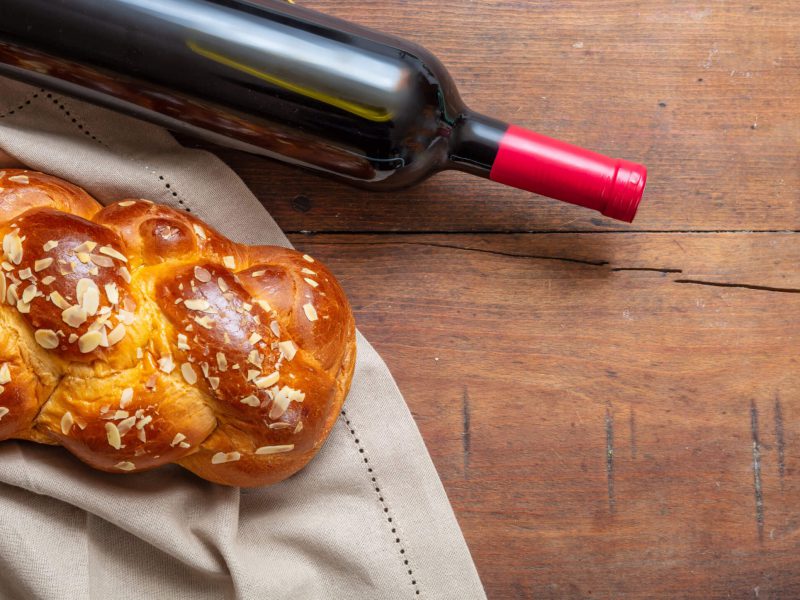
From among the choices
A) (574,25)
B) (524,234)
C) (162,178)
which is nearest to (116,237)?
(162,178)

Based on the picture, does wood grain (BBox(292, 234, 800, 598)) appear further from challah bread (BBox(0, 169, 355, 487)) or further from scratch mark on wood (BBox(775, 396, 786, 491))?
challah bread (BBox(0, 169, 355, 487))

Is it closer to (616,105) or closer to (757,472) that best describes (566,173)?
(616,105)

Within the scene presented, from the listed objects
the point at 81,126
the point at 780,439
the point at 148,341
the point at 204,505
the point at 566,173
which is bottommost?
the point at 204,505

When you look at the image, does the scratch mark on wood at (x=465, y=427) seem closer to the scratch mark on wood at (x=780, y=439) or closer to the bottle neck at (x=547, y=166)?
the bottle neck at (x=547, y=166)

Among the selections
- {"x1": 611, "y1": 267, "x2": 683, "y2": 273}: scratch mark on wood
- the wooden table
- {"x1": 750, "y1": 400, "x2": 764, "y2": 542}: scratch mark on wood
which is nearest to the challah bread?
the wooden table

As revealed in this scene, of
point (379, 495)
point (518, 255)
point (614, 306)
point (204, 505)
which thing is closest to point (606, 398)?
point (614, 306)

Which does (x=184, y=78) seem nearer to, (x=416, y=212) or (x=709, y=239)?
(x=416, y=212)
